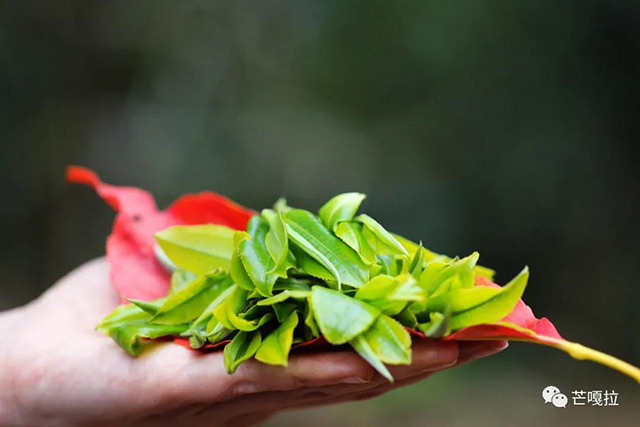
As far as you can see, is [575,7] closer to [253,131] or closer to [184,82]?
[253,131]

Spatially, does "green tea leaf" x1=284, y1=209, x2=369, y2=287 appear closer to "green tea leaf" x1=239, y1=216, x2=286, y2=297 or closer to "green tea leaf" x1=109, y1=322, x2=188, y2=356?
"green tea leaf" x1=239, y1=216, x2=286, y2=297

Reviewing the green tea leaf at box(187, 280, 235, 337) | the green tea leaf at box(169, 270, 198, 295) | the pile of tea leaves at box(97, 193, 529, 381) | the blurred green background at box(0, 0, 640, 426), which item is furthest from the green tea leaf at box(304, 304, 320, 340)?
the blurred green background at box(0, 0, 640, 426)

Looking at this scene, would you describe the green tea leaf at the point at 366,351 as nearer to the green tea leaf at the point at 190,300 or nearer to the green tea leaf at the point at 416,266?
the green tea leaf at the point at 416,266

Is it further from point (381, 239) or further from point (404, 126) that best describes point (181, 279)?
point (404, 126)

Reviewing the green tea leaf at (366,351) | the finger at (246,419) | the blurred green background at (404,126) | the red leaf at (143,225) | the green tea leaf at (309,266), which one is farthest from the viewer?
the blurred green background at (404,126)

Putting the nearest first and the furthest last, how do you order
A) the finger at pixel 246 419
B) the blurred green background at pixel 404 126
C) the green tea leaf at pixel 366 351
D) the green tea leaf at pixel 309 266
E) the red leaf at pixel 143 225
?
the green tea leaf at pixel 366 351, the green tea leaf at pixel 309 266, the finger at pixel 246 419, the red leaf at pixel 143 225, the blurred green background at pixel 404 126

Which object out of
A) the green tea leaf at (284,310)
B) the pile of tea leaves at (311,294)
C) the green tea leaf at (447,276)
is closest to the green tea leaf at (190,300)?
the pile of tea leaves at (311,294)

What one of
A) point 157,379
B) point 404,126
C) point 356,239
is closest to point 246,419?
point 157,379
